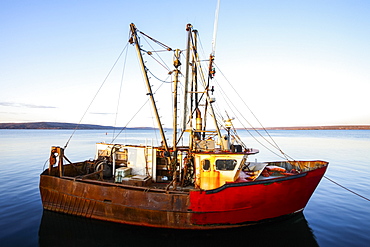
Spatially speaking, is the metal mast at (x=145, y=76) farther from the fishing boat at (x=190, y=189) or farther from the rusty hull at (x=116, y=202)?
the rusty hull at (x=116, y=202)

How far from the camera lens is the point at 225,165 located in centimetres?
852

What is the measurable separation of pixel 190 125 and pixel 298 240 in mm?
6780

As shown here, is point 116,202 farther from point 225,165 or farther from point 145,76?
point 145,76

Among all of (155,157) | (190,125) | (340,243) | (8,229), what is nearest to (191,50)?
(190,125)

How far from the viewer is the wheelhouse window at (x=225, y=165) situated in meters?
8.45

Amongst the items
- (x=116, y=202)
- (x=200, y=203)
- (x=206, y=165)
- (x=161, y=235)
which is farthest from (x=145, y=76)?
(x=161, y=235)

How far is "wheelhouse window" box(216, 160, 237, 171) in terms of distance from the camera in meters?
8.45

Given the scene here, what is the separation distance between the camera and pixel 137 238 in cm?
785

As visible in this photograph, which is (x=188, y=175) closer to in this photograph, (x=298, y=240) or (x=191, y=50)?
(x=298, y=240)

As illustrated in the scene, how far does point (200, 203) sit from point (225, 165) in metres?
1.94

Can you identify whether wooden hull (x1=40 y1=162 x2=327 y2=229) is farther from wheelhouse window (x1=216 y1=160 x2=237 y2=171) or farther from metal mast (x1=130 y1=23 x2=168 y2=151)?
metal mast (x1=130 y1=23 x2=168 y2=151)

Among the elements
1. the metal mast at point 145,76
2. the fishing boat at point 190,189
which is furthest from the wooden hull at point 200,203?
the metal mast at point 145,76

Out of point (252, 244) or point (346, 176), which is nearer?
point (252, 244)

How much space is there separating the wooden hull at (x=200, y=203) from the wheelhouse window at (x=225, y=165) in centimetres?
89
